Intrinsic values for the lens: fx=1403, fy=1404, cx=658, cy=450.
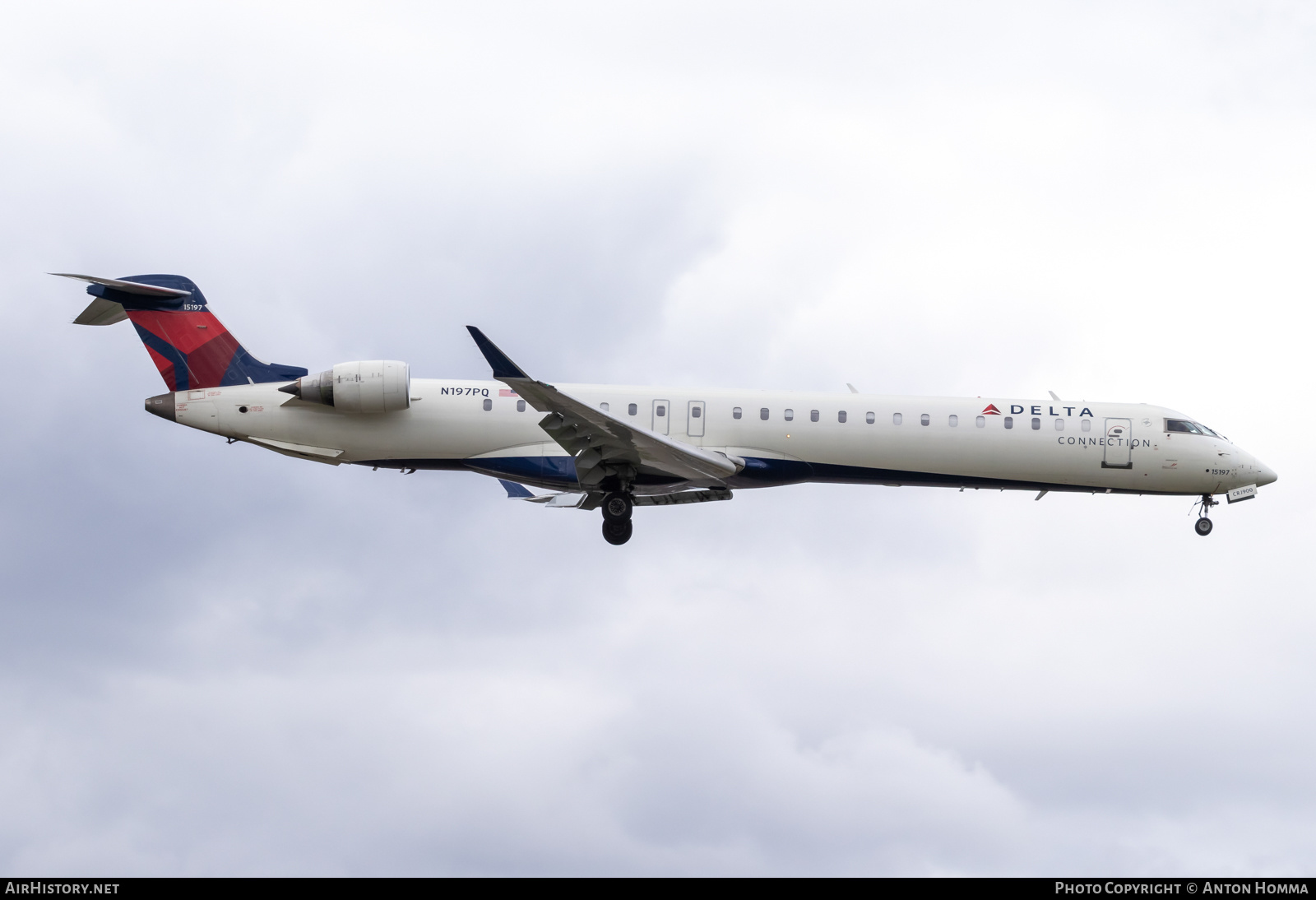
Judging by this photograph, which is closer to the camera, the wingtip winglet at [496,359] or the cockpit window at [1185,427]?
the wingtip winglet at [496,359]

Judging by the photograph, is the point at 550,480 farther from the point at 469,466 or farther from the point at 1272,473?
the point at 1272,473

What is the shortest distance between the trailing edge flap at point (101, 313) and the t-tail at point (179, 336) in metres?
0.02

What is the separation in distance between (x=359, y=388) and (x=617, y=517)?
6.05m

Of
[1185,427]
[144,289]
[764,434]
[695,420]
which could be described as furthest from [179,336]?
[1185,427]

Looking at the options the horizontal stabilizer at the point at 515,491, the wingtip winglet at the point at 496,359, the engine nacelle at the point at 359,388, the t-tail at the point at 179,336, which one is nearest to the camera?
the wingtip winglet at the point at 496,359

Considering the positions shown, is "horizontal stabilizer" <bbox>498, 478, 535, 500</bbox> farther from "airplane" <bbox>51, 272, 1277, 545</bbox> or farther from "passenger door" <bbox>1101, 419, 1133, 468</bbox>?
"passenger door" <bbox>1101, 419, 1133, 468</bbox>

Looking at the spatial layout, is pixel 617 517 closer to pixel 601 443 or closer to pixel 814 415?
pixel 601 443

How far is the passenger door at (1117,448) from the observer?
31141 millimetres

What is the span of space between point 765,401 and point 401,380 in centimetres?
778

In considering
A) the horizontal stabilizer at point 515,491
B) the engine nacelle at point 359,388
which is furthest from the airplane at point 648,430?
the horizontal stabilizer at point 515,491

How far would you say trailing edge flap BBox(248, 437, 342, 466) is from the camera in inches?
1183

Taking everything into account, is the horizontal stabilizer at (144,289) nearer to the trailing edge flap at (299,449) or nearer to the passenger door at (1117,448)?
the trailing edge flap at (299,449)


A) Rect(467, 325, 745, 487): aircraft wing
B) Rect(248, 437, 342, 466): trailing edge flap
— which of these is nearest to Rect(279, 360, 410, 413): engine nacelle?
Rect(248, 437, 342, 466): trailing edge flap

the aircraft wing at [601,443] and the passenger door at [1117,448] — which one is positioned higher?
the passenger door at [1117,448]
